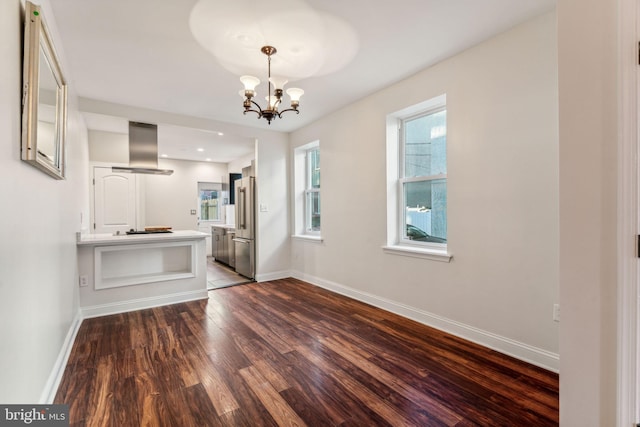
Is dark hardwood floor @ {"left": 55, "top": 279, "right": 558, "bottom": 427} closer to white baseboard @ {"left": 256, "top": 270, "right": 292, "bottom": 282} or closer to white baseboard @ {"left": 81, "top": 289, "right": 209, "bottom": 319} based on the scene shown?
white baseboard @ {"left": 81, "top": 289, "right": 209, "bottom": 319}

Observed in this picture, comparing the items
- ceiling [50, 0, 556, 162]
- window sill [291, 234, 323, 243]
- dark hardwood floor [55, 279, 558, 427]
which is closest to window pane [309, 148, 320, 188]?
window sill [291, 234, 323, 243]

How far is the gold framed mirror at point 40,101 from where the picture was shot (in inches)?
52.6

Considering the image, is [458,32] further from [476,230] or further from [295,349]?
[295,349]

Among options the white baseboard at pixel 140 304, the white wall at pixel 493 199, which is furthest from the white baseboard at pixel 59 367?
the white wall at pixel 493 199

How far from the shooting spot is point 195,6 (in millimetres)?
2002

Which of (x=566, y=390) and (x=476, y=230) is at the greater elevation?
(x=476, y=230)

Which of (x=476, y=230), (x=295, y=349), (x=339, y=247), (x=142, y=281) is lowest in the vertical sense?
(x=295, y=349)

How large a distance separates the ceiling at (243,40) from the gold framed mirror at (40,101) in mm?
635

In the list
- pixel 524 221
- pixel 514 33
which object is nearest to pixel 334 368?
pixel 524 221

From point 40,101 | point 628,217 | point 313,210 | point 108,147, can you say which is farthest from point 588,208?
point 108,147

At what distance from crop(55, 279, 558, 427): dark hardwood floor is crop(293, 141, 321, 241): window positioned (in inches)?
85.3

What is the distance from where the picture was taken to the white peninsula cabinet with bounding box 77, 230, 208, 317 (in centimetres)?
334

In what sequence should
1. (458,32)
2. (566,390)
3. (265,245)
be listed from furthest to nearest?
(265,245), (458,32), (566,390)

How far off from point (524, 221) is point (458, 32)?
1.61 m
